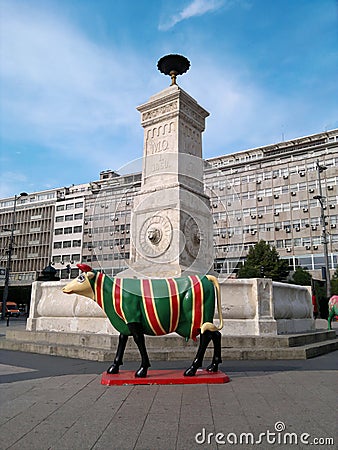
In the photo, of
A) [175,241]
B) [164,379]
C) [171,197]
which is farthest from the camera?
[171,197]

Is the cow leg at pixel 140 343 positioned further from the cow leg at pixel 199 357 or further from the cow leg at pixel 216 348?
the cow leg at pixel 216 348

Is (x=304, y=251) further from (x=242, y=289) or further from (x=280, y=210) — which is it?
(x=242, y=289)

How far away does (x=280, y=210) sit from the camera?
1998 inches

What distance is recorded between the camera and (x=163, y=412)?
4090mm

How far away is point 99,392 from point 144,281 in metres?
1.68

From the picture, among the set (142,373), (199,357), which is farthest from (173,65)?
(142,373)

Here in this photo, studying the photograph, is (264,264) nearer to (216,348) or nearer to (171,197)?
(171,197)

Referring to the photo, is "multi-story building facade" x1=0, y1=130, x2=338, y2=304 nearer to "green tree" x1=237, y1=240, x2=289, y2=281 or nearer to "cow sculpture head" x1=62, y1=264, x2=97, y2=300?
"green tree" x1=237, y1=240, x2=289, y2=281

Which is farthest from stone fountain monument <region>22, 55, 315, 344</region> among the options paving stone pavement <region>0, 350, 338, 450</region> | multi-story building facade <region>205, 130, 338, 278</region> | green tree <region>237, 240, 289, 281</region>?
multi-story building facade <region>205, 130, 338, 278</region>

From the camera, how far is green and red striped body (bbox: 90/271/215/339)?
5.57 metres

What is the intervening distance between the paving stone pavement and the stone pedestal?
5.57m

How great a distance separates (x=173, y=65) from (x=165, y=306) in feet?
37.6

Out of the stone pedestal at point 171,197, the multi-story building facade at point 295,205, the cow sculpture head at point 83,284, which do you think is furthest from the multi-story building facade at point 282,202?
the cow sculpture head at point 83,284

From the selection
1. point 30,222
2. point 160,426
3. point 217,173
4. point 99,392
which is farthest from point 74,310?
point 30,222
